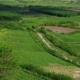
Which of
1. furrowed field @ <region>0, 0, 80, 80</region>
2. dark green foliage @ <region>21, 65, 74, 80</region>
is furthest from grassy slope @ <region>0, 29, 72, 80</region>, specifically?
dark green foliage @ <region>21, 65, 74, 80</region>

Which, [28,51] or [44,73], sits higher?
[44,73]

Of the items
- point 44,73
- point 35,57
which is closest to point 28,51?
point 35,57

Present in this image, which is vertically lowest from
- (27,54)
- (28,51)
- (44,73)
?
(28,51)

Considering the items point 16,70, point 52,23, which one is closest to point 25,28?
point 52,23

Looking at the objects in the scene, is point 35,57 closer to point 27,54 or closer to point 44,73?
point 27,54

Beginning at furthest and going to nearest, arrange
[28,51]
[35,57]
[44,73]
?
1. [28,51]
2. [35,57]
3. [44,73]

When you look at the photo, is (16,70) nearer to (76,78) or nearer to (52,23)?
(76,78)

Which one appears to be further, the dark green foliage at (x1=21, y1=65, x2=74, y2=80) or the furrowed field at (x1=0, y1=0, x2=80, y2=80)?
the furrowed field at (x1=0, y1=0, x2=80, y2=80)

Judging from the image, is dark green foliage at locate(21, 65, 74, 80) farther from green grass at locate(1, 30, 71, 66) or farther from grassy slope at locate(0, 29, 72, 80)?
green grass at locate(1, 30, 71, 66)

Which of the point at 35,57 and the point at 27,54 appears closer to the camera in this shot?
the point at 35,57

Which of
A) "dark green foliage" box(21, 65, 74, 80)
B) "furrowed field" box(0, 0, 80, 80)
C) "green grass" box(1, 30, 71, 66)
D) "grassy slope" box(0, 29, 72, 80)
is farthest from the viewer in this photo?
"green grass" box(1, 30, 71, 66)

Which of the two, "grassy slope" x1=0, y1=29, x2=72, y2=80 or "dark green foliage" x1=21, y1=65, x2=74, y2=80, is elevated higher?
"dark green foliage" x1=21, y1=65, x2=74, y2=80
